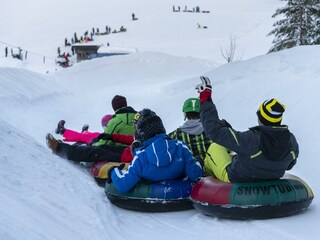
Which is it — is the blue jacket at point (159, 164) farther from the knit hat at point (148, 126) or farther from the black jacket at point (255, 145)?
the black jacket at point (255, 145)

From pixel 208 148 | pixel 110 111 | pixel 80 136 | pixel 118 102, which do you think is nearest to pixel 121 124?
pixel 118 102

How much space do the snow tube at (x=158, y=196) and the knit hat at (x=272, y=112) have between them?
4.00 ft

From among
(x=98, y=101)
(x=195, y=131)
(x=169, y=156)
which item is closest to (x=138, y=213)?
(x=169, y=156)

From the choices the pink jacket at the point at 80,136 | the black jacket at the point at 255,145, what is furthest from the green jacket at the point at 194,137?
the pink jacket at the point at 80,136

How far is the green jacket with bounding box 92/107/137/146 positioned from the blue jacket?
2001mm

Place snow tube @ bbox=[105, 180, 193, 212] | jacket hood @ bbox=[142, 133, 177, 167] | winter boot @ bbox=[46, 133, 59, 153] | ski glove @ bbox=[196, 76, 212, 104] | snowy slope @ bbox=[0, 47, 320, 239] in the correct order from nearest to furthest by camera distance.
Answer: snowy slope @ bbox=[0, 47, 320, 239], ski glove @ bbox=[196, 76, 212, 104], jacket hood @ bbox=[142, 133, 177, 167], snow tube @ bbox=[105, 180, 193, 212], winter boot @ bbox=[46, 133, 59, 153]

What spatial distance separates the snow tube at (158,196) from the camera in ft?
17.8

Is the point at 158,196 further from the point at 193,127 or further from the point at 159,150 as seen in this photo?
the point at 193,127

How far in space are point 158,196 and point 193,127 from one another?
1.05 m

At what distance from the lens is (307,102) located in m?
9.96

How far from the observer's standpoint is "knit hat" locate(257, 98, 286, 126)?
15.6ft

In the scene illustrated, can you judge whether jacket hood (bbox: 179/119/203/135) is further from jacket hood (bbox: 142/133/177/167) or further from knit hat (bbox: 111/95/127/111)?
knit hat (bbox: 111/95/127/111)

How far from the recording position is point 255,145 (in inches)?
191

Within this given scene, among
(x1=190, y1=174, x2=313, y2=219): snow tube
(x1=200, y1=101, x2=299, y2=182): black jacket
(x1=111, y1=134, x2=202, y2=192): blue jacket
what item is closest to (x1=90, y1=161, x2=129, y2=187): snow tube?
(x1=111, y1=134, x2=202, y2=192): blue jacket
